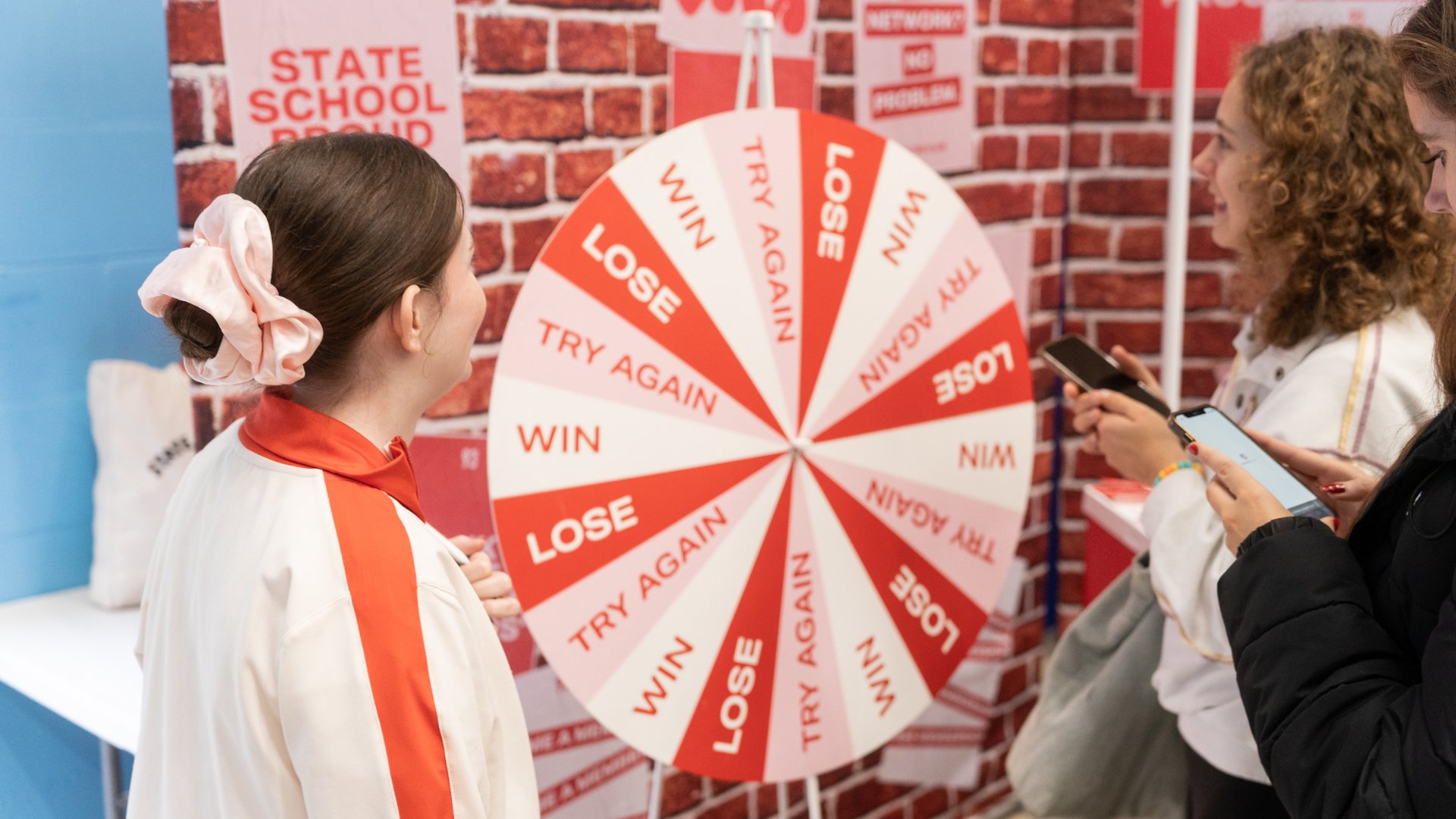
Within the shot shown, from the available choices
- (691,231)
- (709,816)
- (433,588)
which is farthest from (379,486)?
(709,816)

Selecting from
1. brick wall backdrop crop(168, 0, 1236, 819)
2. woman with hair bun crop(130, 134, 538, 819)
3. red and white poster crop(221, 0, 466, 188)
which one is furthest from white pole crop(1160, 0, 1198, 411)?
woman with hair bun crop(130, 134, 538, 819)

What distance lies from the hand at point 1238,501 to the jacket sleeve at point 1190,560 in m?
0.27

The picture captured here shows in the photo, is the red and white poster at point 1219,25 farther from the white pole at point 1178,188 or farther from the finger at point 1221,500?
the finger at point 1221,500

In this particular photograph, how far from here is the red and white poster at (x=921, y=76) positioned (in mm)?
2279

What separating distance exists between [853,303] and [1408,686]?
89 centimetres

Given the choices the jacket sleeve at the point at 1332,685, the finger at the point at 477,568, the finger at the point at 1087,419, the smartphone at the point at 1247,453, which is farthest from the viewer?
the finger at the point at 1087,419

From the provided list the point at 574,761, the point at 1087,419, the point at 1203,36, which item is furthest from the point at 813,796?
the point at 1203,36

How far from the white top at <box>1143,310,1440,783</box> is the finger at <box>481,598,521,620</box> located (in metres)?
0.83

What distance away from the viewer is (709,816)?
2.30 metres

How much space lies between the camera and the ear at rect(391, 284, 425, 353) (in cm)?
106

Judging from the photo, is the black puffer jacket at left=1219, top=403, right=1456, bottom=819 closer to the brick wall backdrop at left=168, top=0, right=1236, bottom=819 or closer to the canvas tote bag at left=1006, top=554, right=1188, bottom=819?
the canvas tote bag at left=1006, top=554, right=1188, bottom=819

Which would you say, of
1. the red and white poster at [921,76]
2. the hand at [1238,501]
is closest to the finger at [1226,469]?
the hand at [1238,501]

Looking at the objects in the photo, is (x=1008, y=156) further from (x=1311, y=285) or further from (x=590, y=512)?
(x=590, y=512)

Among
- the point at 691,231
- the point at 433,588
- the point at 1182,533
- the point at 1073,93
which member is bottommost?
the point at 1182,533
